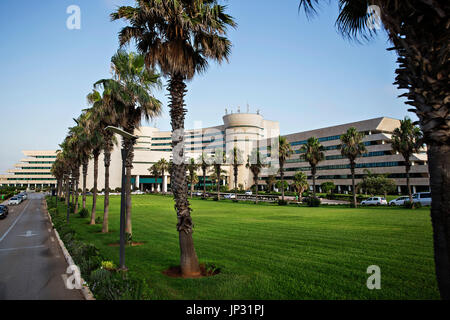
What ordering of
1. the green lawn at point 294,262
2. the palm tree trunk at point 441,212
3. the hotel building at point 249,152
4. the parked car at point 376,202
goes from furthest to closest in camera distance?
the hotel building at point 249,152, the parked car at point 376,202, the green lawn at point 294,262, the palm tree trunk at point 441,212

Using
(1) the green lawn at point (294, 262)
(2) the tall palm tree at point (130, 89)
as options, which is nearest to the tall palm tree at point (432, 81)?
(1) the green lawn at point (294, 262)

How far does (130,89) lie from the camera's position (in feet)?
A: 52.7

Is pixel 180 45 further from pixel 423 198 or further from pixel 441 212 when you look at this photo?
pixel 423 198

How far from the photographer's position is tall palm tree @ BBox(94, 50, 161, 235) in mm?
15990

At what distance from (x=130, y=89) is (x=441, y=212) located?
1528 centimetres

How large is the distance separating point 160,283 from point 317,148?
45188mm

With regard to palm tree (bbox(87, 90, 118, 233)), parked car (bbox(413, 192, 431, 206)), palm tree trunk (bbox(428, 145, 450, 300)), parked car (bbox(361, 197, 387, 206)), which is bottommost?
parked car (bbox(361, 197, 387, 206))

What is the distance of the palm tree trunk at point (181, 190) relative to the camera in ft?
29.7

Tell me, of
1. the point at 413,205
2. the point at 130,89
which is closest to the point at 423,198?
the point at 413,205

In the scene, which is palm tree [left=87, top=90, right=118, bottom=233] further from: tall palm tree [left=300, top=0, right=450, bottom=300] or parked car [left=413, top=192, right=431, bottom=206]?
parked car [left=413, top=192, right=431, bottom=206]

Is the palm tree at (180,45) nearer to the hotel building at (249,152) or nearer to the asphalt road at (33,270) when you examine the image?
the asphalt road at (33,270)

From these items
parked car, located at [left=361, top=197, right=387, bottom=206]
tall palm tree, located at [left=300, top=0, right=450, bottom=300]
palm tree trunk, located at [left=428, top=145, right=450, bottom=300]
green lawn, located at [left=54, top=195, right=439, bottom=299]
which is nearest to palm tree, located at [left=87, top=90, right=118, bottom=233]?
green lawn, located at [left=54, top=195, right=439, bottom=299]

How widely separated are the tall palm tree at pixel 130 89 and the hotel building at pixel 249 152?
29.7 ft
